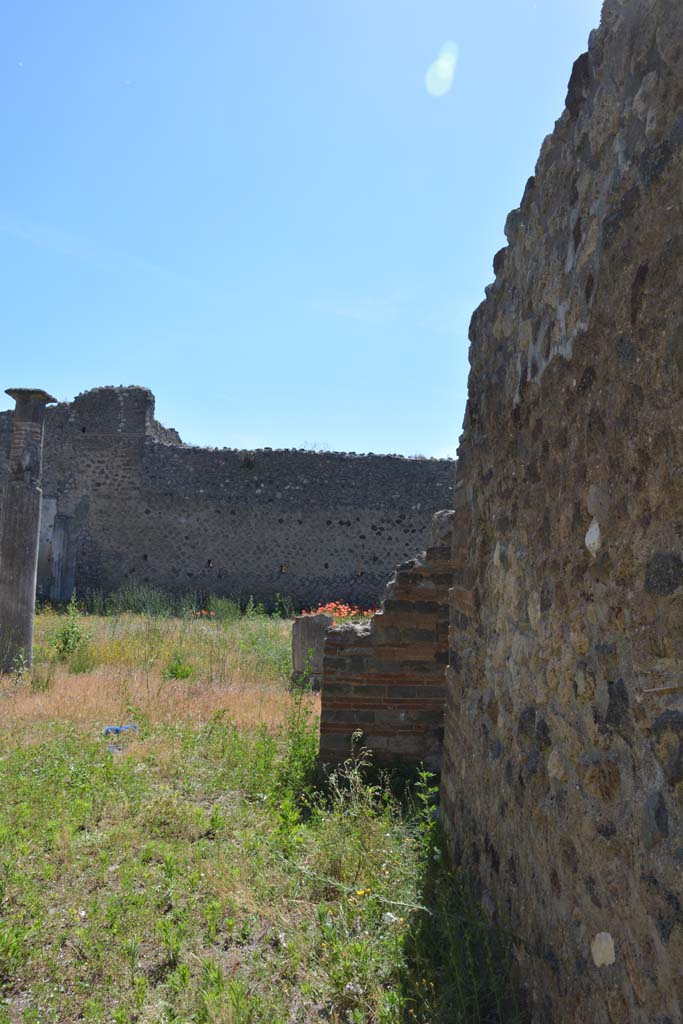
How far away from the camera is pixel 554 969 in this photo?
78.6 inches

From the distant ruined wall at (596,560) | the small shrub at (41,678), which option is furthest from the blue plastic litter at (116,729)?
the distant ruined wall at (596,560)

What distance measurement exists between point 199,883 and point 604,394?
2.86 m

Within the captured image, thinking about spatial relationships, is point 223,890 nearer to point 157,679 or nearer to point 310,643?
point 157,679

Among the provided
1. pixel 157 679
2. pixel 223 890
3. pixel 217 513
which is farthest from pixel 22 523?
pixel 217 513

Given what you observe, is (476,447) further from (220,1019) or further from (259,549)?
(259,549)

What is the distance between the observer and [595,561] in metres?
1.87

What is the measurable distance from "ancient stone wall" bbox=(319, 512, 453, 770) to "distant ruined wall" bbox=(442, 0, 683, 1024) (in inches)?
78.3

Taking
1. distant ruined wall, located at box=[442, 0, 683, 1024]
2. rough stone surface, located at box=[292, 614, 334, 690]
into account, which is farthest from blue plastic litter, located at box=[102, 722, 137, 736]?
distant ruined wall, located at box=[442, 0, 683, 1024]

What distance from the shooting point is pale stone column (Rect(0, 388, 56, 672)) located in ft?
29.0

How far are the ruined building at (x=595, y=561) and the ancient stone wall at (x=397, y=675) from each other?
76.9 inches

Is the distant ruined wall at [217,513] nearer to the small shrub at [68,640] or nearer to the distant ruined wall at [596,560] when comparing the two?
the small shrub at [68,640]

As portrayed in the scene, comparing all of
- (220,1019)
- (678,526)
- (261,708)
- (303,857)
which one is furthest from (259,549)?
(678,526)

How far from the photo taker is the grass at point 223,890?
2.52 m

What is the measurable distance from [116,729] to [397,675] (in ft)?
8.60
